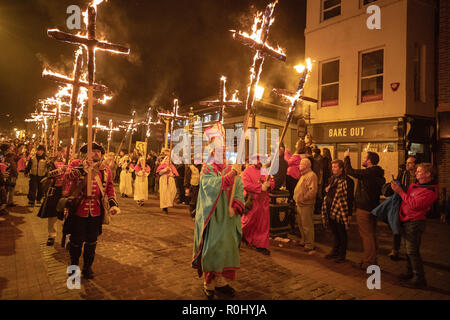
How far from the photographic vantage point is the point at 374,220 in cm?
543

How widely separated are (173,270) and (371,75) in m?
12.4

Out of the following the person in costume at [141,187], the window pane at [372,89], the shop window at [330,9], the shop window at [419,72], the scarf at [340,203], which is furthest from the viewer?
the shop window at [330,9]

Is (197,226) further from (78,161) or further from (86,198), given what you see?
(78,161)

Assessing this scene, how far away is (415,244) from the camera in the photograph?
181 inches

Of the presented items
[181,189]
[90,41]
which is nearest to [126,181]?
[181,189]

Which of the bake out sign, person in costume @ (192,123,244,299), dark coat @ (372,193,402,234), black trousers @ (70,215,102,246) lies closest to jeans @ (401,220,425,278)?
dark coat @ (372,193,402,234)

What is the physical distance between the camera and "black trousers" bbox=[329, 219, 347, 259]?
5719 millimetres

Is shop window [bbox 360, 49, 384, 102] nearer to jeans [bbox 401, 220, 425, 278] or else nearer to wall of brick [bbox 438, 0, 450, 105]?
wall of brick [bbox 438, 0, 450, 105]

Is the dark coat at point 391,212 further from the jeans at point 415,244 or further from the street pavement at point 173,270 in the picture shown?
the street pavement at point 173,270

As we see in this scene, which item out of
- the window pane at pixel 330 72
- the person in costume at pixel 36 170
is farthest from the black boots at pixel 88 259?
the window pane at pixel 330 72

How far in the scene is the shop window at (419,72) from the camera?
12.3 m

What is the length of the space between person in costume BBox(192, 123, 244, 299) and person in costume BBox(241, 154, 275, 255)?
1931 mm
